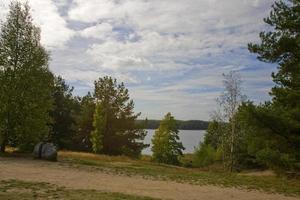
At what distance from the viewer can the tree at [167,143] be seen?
186ft

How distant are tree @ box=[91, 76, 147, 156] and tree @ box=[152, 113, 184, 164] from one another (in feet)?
12.3

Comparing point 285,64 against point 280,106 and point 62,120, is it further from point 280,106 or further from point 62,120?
point 62,120

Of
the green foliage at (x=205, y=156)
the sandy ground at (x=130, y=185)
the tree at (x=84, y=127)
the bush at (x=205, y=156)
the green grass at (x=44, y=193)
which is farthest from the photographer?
the green foliage at (x=205, y=156)

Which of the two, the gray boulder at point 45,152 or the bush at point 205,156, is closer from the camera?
the gray boulder at point 45,152

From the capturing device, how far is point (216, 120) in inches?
1558

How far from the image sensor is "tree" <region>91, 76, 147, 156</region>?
51.8 meters

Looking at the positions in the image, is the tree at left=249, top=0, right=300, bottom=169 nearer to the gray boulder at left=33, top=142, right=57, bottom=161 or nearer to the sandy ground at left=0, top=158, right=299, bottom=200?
the sandy ground at left=0, top=158, right=299, bottom=200

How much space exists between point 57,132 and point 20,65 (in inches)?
1073

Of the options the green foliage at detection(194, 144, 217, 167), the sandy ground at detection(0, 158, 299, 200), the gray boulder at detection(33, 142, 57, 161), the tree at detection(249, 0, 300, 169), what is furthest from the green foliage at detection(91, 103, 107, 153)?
the tree at detection(249, 0, 300, 169)

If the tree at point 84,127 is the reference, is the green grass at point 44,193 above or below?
below

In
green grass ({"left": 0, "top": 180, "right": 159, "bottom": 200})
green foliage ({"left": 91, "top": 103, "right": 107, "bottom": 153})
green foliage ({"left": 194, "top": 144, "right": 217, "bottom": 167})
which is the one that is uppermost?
green foliage ({"left": 91, "top": 103, "right": 107, "bottom": 153})

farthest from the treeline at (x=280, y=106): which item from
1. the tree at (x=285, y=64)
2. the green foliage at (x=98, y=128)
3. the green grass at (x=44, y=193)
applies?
the green foliage at (x=98, y=128)

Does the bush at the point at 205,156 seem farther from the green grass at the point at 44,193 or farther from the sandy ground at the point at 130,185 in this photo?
the green grass at the point at 44,193

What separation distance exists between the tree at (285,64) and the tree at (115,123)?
34500 mm
